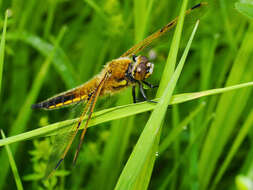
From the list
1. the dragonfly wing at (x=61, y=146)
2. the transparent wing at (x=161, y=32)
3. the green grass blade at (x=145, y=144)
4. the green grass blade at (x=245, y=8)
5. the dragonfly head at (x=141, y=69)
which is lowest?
the green grass blade at (x=145, y=144)

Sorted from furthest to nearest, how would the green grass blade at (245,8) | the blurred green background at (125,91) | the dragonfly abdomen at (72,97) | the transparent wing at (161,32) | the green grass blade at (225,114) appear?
the dragonfly abdomen at (72,97)
the blurred green background at (125,91)
the green grass blade at (225,114)
the transparent wing at (161,32)
the green grass blade at (245,8)

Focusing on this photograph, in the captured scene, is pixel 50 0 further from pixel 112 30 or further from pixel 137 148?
pixel 137 148

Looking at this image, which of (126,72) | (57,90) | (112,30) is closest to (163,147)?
(126,72)

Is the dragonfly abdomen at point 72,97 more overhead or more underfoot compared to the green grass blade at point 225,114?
more overhead

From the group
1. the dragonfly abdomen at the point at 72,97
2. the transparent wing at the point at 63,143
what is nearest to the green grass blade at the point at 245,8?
the transparent wing at the point at 63,143

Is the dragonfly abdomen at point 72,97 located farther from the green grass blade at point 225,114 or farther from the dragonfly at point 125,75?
the green grass blade at point 225,114

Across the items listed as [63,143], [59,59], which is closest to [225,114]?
[63,143]
